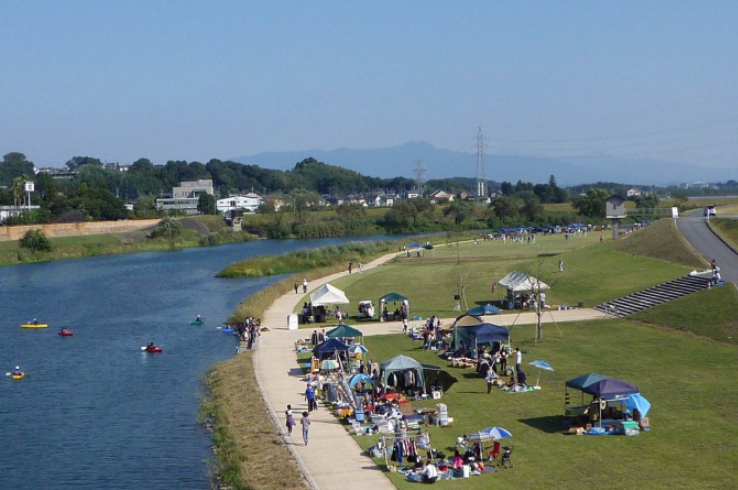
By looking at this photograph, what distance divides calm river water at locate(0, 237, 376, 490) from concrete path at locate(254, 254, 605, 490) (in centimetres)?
266

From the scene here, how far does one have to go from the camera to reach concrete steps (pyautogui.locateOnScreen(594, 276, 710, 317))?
45625 mm

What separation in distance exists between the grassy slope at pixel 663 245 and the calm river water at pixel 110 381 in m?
27.7

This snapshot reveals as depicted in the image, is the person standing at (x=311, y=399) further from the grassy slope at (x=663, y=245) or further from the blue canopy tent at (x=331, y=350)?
the grassy slope at (x=663, y=245)

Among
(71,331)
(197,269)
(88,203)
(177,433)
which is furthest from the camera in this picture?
(88,203)

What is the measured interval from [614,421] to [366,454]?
7.04m

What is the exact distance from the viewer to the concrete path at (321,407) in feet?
73.2

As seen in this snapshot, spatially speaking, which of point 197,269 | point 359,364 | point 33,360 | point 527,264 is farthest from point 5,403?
point 197,269

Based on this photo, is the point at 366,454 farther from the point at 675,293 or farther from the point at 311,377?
the point at 675,293

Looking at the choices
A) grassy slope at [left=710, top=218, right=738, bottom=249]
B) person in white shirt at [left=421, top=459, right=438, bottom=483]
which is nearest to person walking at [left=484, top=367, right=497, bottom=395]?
person in white shirt at [left=421, top=459, right=438, bottom=483]

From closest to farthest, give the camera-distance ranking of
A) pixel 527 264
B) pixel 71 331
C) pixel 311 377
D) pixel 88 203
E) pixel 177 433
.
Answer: pixel 177 433, pixel 311 377, pixel 71 331, pixel 527 264, pixel 88 203

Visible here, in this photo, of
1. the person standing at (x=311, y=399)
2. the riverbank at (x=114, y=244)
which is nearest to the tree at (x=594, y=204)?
the riverbank at (x=114, y=244)

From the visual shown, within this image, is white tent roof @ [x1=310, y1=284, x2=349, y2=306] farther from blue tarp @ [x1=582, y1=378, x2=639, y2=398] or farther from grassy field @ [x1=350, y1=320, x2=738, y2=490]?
blue tarp @ [x1=582, y1=378, x2=639, y2=398]

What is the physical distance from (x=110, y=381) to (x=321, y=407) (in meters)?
13.0

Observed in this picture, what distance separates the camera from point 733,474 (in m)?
21.0
